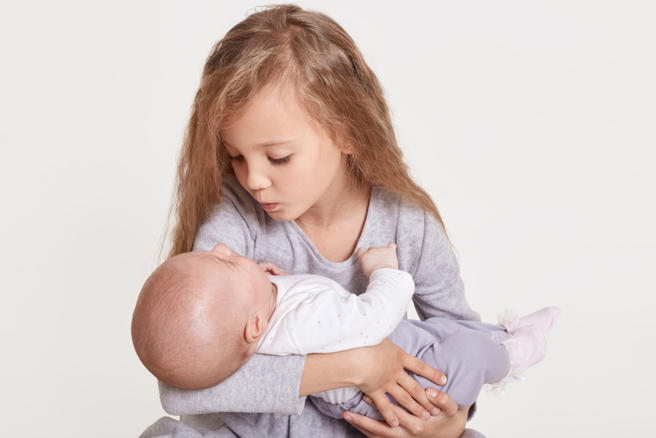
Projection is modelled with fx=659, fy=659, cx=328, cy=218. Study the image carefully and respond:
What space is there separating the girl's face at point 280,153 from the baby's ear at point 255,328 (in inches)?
13.5

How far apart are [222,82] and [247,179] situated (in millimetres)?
265

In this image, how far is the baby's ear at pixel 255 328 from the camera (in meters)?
1.61

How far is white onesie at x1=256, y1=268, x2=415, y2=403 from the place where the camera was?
163cm

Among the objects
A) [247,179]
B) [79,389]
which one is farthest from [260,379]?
[79,389]

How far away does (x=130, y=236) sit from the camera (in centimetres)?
297

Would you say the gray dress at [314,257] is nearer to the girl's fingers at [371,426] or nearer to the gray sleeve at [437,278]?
the gray sleeve at [437,278]

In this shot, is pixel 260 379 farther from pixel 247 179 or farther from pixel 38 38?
pixel 38 38

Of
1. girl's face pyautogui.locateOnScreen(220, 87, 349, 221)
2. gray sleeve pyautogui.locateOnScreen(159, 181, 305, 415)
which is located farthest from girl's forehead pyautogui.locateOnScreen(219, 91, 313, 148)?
gray sleeve pyautogui.locateOnScreen(159, 181, 305, 415)

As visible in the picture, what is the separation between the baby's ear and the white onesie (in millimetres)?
26

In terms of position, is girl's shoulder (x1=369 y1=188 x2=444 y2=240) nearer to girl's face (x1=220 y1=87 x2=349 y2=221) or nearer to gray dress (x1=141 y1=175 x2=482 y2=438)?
gray dress (x1=141 y1=175 x2=482 y2=438)

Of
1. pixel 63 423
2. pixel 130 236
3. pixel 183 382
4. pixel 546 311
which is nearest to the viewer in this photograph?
pixel 183 382

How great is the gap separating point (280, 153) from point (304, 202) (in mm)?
188

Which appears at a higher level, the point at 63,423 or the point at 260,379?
the point at 260,379

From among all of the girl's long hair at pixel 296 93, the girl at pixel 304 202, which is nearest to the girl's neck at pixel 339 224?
the girl at pixel 304 202
